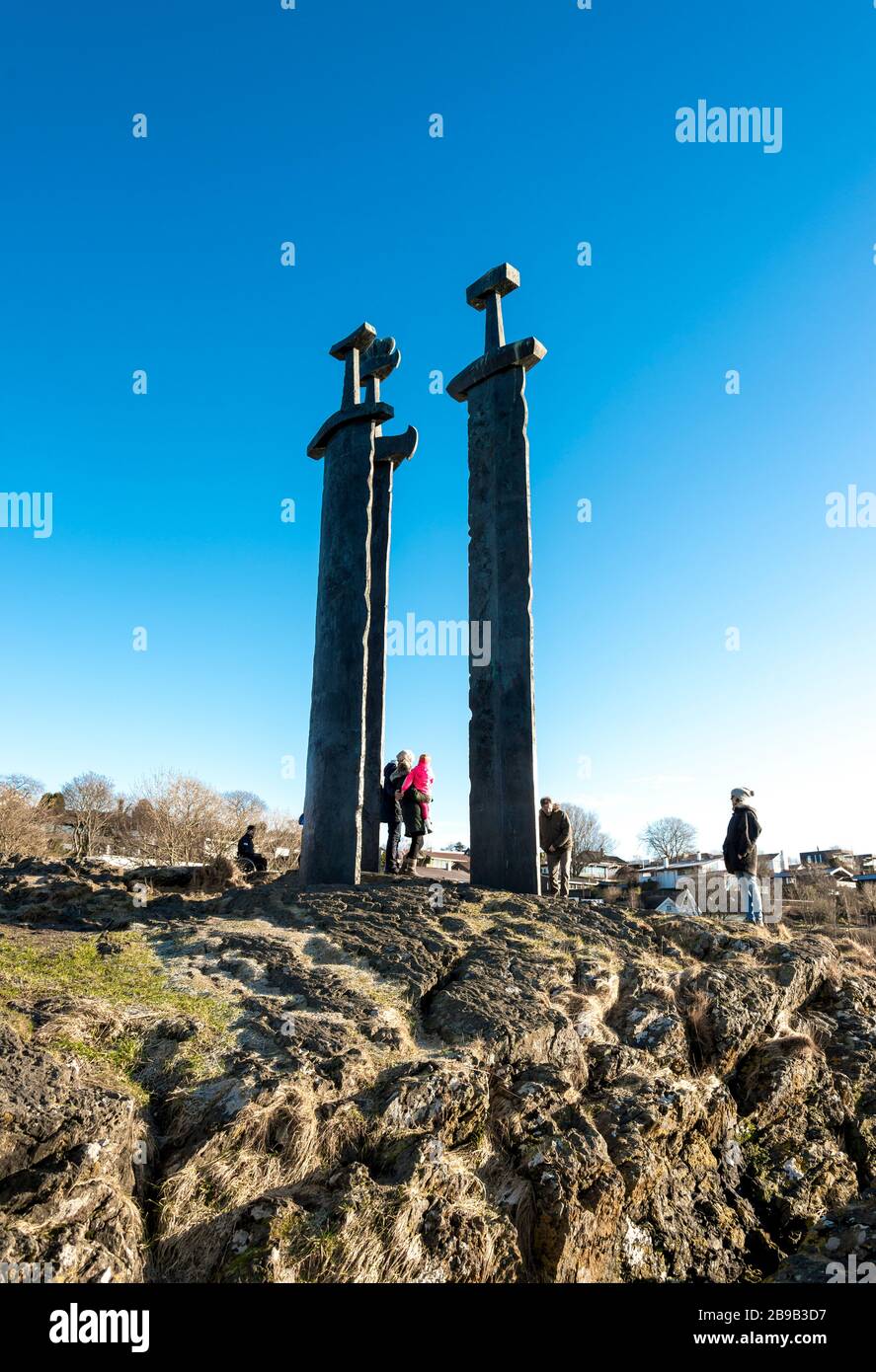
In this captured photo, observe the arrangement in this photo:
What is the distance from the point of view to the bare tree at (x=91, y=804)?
3198 cm

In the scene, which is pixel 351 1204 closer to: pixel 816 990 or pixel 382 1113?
pixel 382 1113

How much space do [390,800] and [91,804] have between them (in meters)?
32.5

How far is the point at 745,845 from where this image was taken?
9.20 metres

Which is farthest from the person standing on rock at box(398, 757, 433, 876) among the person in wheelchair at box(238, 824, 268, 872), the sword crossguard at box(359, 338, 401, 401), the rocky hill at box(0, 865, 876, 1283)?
the sword crossguard at box(359, 338, 401, 401)

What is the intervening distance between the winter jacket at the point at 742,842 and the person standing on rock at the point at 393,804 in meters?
3.86

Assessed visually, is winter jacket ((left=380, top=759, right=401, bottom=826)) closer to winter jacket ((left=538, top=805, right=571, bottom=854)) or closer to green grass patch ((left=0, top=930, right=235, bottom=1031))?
winter jacket ((left=538, top=805, right=571, bottom=854))

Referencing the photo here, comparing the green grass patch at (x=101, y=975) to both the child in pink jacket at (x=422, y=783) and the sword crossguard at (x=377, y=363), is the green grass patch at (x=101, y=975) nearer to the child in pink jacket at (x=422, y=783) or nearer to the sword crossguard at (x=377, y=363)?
the child in pink jacket at (x=422, y=783)

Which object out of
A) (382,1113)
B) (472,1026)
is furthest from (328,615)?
(382,1113)

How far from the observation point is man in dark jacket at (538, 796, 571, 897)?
11.3m

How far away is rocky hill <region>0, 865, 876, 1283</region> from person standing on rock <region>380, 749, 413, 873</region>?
11.1ft

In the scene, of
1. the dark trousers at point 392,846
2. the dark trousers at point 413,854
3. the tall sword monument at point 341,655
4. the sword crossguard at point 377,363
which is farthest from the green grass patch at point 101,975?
the sword crossguard at point 377,363

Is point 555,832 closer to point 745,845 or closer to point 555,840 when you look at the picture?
point 555,840

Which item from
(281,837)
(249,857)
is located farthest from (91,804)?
(249,857)

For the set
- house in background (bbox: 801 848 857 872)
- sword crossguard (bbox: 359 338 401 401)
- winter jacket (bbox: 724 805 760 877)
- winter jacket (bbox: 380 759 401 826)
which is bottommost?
house in background (bbox: 801 848 857 872)
